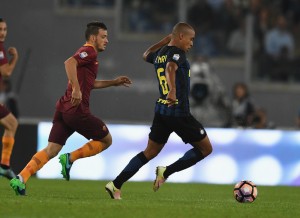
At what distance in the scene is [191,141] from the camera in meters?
11.9

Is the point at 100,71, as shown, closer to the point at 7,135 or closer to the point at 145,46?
the point at 145,46

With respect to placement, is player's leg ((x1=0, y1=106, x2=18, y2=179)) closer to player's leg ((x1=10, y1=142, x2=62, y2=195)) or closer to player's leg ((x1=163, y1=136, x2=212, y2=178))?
player's leg ((x1=10, y1=142, x2=62, y2=195))

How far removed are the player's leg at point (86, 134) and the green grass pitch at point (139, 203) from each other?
409 millimetres

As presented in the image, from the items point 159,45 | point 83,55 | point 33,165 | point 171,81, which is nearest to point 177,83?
point 171,81

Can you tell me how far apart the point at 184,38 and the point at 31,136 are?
6260 millimetres

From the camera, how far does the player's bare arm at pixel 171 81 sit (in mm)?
11453

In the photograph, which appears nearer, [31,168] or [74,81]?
[74,81]

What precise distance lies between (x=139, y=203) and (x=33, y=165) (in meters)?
1.23

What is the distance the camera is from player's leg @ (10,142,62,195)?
1150 cm

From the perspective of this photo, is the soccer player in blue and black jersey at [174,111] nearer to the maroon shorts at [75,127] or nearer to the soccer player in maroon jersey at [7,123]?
the maroon shorts at [75,127]

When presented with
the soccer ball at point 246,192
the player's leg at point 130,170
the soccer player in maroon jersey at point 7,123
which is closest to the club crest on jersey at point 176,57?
the player's leg at point 130,170

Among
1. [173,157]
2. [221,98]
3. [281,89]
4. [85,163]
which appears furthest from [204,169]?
[281,89]

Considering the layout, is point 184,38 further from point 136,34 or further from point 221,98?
point 136,34

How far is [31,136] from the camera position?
17594mm
